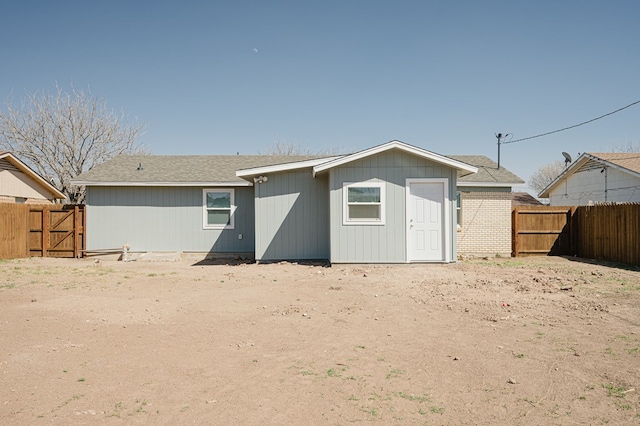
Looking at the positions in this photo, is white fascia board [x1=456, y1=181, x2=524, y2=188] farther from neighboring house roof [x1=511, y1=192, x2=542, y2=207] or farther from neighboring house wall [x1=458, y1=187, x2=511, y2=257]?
neighboring house roof [x1=511, y1=192, x2=542, y2=207]

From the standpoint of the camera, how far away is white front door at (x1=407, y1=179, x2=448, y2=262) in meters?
12.9

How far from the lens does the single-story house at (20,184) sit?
18.7 metres

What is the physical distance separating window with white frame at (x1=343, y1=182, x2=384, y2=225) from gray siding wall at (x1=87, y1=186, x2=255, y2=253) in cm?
494

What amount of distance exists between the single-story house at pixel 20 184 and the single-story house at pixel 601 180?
23.7 metres

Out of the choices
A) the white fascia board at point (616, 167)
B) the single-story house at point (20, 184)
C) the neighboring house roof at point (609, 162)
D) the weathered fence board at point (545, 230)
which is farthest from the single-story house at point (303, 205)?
the neighboring house roof at point (609, 162)

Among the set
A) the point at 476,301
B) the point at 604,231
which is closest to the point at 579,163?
the point at 604,231

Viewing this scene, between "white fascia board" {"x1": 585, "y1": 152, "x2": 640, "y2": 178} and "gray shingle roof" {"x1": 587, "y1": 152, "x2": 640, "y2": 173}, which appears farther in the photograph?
"gray shingle roof" {"x1": 587, "y1": 152, "x2": 640, "y2": 173}

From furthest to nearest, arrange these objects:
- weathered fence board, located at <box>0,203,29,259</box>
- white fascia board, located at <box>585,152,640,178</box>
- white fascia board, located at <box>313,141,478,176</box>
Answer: white fascia board, located at <box>585,152,640,178</box> < weathered fence board, located at <box>0,203,29,259</box> < white fascia board, located at <box>313,141,478,176</box>

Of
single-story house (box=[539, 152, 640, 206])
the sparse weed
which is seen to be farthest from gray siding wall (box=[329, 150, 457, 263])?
single-story house (box=[539, 152, 640, 206])

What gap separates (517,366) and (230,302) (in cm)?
510

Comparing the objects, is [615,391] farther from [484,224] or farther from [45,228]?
[45,228]

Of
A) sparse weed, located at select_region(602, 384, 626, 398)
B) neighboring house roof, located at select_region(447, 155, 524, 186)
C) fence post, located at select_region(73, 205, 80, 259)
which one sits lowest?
sparse weed, located at select_region(602, 384, 626, 398)

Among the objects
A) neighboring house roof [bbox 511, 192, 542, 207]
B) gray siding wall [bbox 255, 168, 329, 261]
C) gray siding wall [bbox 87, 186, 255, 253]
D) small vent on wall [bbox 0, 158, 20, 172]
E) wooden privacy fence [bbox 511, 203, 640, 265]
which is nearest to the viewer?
gray siding wall [bbox 255, 168, 329, 261]

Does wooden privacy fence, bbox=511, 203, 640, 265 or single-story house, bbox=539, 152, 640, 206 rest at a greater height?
single-story house, bbox=539, 152, 640, 206
